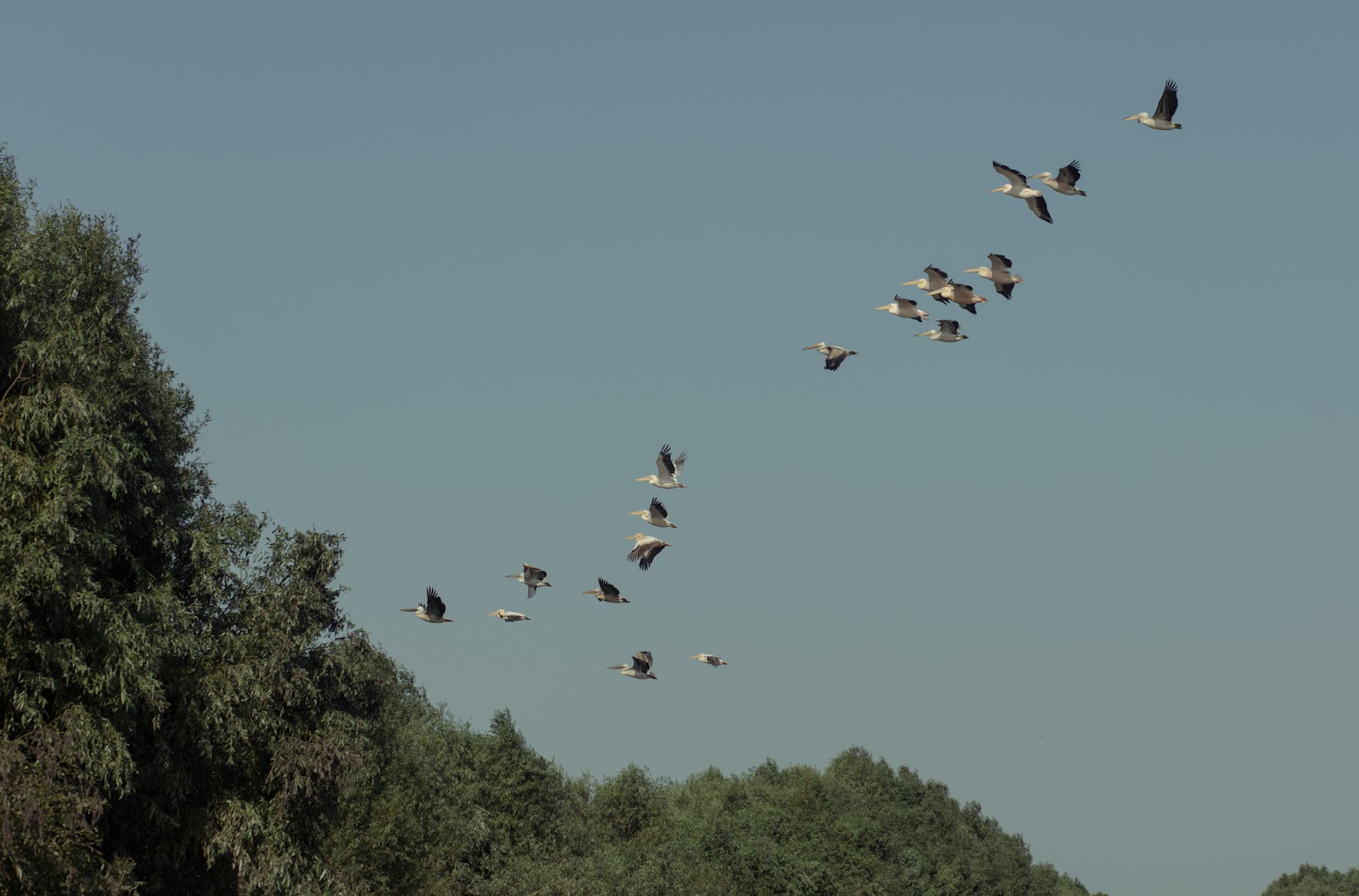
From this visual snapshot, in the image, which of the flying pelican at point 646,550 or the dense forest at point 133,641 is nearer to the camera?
the dense forest at point 133,641

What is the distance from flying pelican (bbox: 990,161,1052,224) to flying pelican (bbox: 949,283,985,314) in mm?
2675

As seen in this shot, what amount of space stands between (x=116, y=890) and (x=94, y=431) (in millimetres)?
9559

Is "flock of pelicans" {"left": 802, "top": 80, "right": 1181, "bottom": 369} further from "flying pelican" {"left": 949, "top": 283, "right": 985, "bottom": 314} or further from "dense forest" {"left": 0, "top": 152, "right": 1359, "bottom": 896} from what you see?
"dense forest" {"left": 0, "top": 152, "right": 1359, "bottom": 896}

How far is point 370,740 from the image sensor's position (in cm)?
4591

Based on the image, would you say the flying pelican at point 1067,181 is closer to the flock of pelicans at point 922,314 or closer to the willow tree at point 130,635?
the flock of pelicans at point 922,314

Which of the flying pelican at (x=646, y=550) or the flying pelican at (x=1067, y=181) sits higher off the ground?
the flying pelican at (x=1067, y=181)

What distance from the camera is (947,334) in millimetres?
46656

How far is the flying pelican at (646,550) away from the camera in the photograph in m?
43.5

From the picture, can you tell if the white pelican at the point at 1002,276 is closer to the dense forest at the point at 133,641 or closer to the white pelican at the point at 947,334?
the white pelican at the point at 947,334

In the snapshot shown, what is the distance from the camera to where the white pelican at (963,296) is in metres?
43.5

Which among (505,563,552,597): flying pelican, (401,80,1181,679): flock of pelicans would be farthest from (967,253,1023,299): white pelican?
(505,563,552,597): flying pelican

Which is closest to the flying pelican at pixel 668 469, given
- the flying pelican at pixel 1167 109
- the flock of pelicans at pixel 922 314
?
the flock of pelicans at pixel 922 314

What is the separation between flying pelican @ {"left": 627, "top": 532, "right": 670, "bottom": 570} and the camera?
143 feet

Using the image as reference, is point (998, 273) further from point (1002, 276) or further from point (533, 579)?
point (533, 579)
